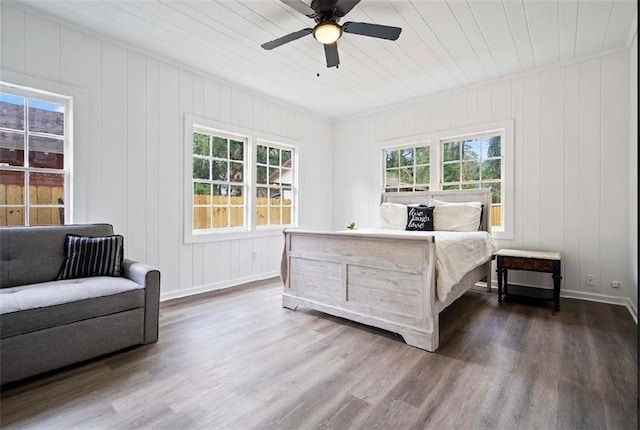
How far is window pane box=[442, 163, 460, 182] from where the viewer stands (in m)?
4.54

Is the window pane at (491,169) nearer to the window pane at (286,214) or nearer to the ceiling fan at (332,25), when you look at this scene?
the ceiling fan at (332,25)

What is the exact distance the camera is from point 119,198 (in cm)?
325

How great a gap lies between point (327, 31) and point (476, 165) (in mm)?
2992

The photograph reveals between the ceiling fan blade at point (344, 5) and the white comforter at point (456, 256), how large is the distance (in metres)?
1.85

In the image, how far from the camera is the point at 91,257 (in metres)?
2.61

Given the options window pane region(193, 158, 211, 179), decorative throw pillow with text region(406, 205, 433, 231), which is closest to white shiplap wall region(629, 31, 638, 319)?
decorative throw pillow with text region(406, 205, 433, 231)

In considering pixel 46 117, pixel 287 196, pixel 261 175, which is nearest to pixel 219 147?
pixel 261 175

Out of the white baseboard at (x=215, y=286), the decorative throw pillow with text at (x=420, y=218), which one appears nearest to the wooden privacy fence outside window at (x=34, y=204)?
the white baseboard at (x=215, y=286)

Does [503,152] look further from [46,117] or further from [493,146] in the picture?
[46,117]

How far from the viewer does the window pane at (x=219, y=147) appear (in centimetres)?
423

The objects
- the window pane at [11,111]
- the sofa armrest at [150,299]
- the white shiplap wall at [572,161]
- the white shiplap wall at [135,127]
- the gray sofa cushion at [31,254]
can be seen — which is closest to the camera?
the gray sofa cushion at [31,254]

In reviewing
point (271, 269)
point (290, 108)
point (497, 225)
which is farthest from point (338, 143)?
point (497, 225)

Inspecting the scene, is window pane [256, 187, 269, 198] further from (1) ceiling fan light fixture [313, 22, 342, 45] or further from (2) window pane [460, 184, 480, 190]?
(2) window pane [460, 184, 480, 190]

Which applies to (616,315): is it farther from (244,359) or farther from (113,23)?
(113,23)
